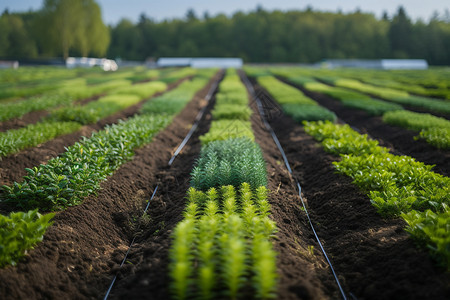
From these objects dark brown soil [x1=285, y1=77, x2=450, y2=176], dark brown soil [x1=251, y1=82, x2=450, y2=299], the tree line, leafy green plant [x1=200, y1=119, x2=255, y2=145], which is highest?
the tree line

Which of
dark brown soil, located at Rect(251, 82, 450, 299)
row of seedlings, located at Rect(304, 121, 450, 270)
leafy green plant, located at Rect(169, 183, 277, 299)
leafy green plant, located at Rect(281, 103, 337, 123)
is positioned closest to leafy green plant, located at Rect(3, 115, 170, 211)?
leafy green plant, located at Rect(169, 183, 277, 299)

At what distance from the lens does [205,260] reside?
2.81 m

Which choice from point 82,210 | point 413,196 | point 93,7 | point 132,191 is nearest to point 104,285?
point 82,210

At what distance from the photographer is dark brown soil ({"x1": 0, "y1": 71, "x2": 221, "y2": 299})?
3195mm

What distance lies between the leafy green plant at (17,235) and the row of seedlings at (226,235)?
1.53 metres

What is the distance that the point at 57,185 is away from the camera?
13.9 ft

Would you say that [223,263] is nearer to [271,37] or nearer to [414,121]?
[414,121]

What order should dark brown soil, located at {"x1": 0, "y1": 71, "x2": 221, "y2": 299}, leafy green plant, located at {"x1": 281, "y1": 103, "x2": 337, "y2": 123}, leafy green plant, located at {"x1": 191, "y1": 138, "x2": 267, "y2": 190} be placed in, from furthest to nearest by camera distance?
leafy green plant, located at {"x1": 281, "y1": 103, "x2": 337, "y2": 123}, leafy green plant, located at {"x1": 191, "y1": 138, "x2": 267, "y2": 190}, dark brown soil, located at {"x1": 0, "y1": 71, "x2": 221, "y2": 299}

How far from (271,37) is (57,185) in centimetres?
7842

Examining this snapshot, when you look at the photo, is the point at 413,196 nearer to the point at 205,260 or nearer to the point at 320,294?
the point at 320,294

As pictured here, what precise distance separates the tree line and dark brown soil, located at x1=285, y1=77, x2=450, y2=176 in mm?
50859

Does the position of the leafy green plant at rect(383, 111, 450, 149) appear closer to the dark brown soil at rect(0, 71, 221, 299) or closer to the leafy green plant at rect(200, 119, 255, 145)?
the leafy green plant at rect(200, 119, 255, 145)

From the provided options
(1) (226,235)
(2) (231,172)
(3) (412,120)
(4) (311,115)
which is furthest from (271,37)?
(1) (226,235)

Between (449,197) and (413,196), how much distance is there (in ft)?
1.49
